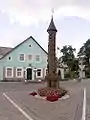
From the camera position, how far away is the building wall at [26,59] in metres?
64.9

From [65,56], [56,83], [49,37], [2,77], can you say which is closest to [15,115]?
[56,83]

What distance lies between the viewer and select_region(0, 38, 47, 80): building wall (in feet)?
213

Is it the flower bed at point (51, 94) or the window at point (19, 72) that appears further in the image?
the window at point (19, 72)

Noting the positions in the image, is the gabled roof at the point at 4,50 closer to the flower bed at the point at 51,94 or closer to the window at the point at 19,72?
the window at the point at 19,72

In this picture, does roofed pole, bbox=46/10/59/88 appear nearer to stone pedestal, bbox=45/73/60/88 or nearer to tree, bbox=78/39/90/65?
stone pedestal, bbox=45/73/60/88

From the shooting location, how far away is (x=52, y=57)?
→ 26.1 metres

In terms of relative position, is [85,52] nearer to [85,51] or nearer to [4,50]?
[85,51]

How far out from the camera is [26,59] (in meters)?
66.7

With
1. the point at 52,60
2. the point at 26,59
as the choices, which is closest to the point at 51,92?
the point at 52,60

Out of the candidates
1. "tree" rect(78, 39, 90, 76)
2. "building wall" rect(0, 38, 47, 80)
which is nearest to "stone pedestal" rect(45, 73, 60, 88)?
"building wall" rect(0, 38, 47, 80)

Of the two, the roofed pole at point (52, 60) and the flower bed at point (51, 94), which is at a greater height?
the roofed pole at point (52, 60)

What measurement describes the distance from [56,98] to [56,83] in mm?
4210

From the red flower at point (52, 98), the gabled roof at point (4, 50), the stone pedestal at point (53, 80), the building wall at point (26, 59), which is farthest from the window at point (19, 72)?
the red flower at point (52, 98)

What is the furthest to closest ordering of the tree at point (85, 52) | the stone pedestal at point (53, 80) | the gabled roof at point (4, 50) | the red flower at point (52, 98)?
the tree at point (85, 52), the gabled roof at point (4, 50), the stone pedestal at point (53, 80), the red flower at point (52, 98)
